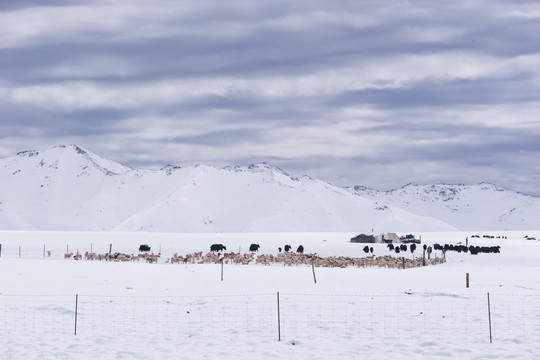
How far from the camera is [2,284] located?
41312 mm

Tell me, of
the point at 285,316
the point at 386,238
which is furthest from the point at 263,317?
the point at 386,238

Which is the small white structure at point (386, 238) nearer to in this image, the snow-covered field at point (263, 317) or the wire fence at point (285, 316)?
the snow-covered field at point (263, 317)

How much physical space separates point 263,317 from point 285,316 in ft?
3.04

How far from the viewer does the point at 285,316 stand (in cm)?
2906

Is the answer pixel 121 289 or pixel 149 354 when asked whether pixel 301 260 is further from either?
pixel 149 354

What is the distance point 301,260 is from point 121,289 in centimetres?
3165

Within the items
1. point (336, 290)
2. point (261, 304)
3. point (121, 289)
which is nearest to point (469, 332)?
point (261, 304)

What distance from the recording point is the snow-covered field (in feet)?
73.0

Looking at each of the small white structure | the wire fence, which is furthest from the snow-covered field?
the small white structure

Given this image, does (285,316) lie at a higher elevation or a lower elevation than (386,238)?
lower

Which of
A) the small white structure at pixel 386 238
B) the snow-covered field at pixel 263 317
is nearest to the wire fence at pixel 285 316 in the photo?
the snow-covered field at pixel 263 317

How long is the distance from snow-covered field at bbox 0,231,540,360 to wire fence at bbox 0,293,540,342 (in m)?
0.04

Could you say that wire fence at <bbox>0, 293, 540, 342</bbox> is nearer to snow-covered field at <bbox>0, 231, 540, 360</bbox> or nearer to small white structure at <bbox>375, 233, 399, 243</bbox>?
snow-covered field at <bbox>0, 231, 540, 360</bbox>

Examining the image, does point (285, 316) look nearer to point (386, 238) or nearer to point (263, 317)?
point (263, 317)
